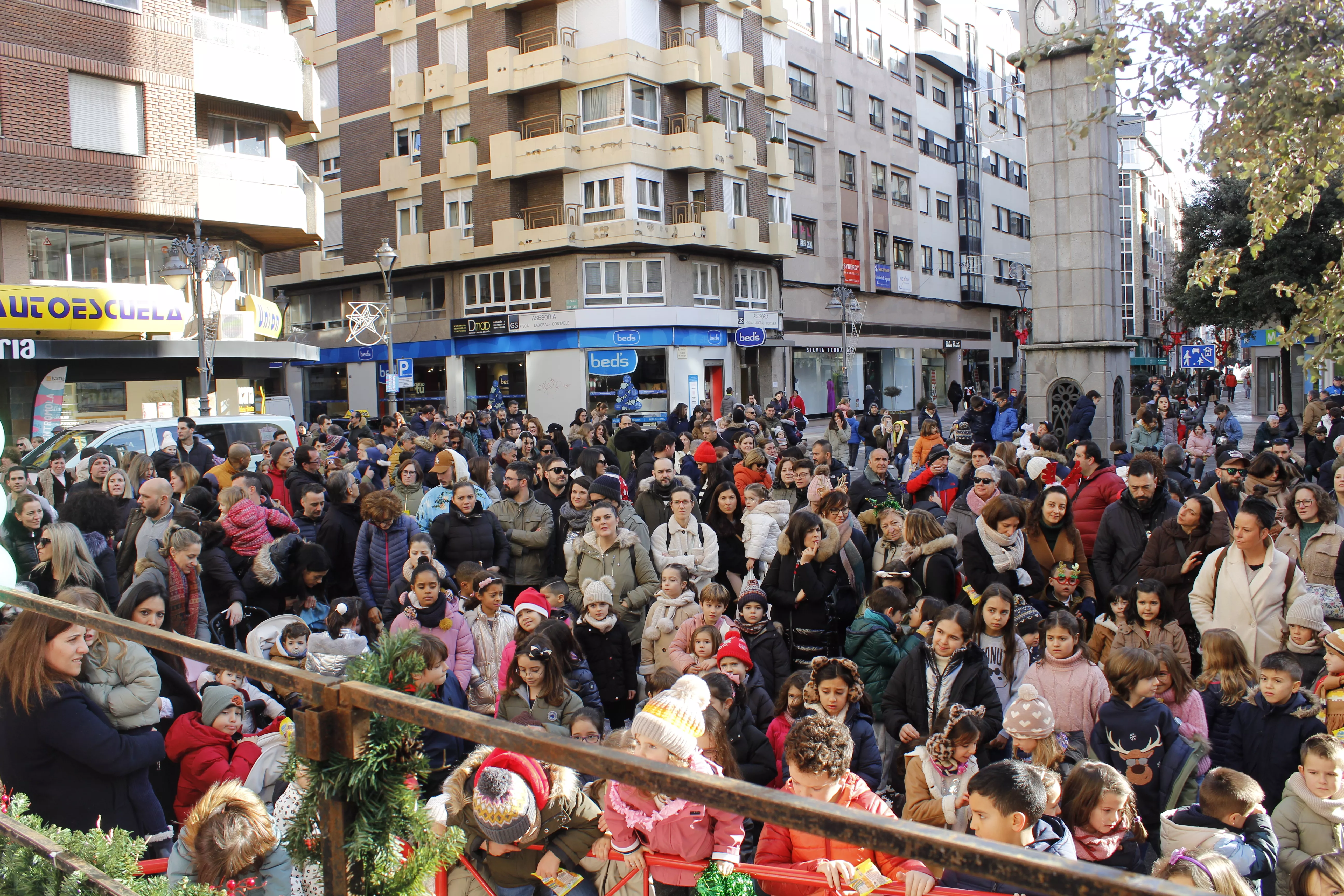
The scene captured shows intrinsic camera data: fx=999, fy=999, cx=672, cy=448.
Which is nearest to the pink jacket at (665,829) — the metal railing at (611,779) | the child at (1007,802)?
the child at (1007,802)

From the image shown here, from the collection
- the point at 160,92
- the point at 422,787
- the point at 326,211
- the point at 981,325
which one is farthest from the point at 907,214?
the point at 422,787

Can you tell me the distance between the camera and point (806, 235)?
41.8m

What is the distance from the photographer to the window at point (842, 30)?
1684 inches

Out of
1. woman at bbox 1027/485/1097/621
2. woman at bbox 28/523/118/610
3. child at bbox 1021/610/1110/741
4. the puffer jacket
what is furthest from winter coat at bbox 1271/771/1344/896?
woman at bbox 28/523/118/610

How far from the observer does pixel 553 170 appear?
1361 inches

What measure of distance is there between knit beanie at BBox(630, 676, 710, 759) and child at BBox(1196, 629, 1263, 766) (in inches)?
118

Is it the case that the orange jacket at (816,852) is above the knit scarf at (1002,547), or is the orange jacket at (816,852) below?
below

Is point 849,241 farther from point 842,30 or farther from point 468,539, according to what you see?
point 468,539

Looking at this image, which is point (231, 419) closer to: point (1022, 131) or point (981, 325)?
point (981, 325)

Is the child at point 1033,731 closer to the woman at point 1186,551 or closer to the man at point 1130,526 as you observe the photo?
the woman at point 1186,551

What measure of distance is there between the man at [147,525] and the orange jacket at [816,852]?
571cm

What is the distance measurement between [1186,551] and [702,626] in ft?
11.4

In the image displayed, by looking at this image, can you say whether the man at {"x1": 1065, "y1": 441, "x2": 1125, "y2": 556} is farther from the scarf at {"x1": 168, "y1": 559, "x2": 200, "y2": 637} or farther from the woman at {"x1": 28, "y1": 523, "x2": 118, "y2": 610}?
the woman at {"x1": 28, "y1": 523, "x2": 118, "y2": 610}

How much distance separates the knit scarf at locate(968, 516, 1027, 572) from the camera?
7090 millimetres
